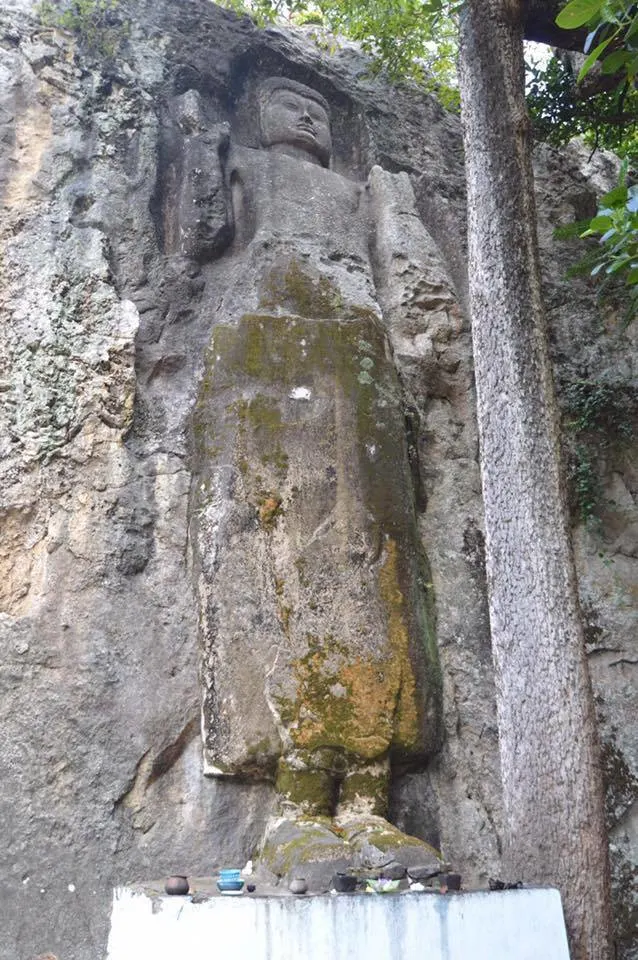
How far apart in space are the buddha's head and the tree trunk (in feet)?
7.29

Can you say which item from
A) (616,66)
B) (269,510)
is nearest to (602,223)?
(616,66)

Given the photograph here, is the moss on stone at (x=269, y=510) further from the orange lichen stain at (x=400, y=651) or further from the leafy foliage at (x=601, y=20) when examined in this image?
the leafy foliage at (x=601, y=20)

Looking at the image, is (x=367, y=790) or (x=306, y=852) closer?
(x=306, y=852)

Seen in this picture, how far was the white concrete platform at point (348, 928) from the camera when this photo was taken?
3.07 m

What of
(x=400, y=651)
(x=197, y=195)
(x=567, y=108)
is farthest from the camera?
(x=567, y=108)

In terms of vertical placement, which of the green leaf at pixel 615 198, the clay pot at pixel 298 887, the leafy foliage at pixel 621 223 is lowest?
the clay pot at pixel 298 887

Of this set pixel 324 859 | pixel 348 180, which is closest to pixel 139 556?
pixel 324 859

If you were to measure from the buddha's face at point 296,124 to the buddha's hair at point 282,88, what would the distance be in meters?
0.03

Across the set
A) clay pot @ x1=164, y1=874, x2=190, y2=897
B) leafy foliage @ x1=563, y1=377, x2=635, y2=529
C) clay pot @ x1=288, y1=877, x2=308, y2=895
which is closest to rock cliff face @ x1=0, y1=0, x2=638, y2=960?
leafy foliage @ x1=563, y1=377, x2=635, y2=529

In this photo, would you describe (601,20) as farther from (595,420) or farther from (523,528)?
(595,420)

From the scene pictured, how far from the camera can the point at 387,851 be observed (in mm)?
3730

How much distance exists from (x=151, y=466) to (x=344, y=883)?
260 centimetres

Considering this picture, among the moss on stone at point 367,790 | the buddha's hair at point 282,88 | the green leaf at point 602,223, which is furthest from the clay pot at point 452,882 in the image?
the buddha's hair at point 282,88

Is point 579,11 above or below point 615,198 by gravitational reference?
above
